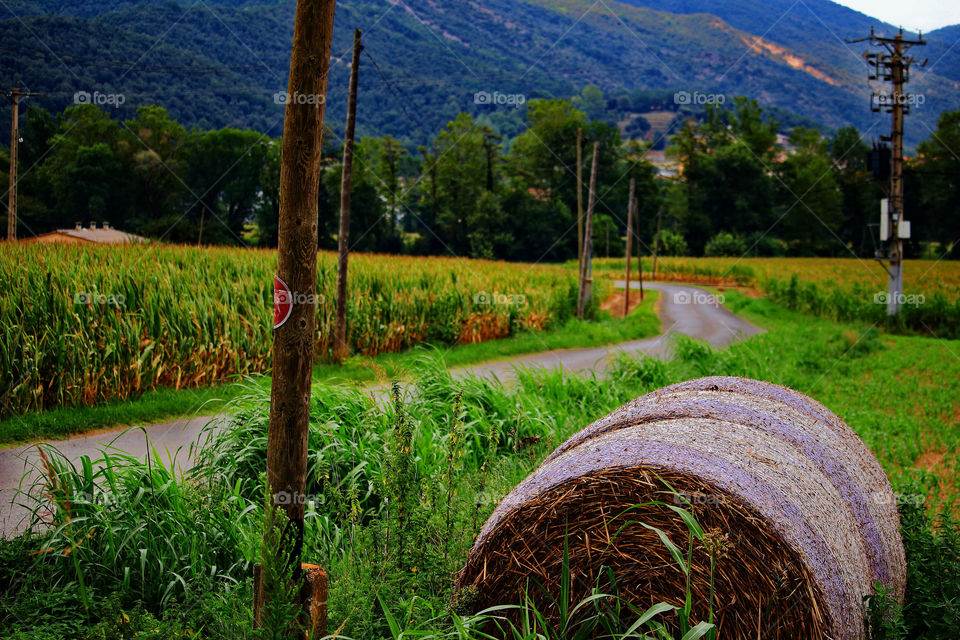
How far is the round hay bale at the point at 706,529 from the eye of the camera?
2.47m

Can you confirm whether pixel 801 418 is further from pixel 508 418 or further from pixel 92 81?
pixel 92 81

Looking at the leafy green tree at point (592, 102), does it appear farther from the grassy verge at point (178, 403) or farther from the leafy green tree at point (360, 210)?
the grassy verge at point (178, 403)

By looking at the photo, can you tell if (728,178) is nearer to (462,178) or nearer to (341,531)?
(462,178)

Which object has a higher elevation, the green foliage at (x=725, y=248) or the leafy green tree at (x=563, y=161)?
the leafy green tree at (x=563, y=161)

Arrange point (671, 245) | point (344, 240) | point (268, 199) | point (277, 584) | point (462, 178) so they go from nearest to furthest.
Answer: point (277, 584)
point (344, 240)
point (268, 199)
point (462, 178)
point (671, 245)

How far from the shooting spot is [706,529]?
2.56 meters

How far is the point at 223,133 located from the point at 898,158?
2962 centimetres

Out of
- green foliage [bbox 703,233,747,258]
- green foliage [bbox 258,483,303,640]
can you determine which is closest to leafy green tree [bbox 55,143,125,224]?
green foliage [bbox 258,483,303,640]

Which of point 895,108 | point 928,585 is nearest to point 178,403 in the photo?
point 928,585

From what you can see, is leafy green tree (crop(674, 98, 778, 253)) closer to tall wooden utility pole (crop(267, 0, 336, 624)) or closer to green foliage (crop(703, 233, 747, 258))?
green foliage (crop(703, 233, 747, 258))

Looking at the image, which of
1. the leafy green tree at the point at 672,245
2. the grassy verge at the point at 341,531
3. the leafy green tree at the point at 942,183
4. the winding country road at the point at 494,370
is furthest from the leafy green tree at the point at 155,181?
the leafy green tree at the point at 942,183

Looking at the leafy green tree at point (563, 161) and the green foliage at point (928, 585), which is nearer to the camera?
the green foliage at point (928, 585)

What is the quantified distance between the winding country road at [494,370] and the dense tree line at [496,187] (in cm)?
927

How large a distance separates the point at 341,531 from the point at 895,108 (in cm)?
2606
